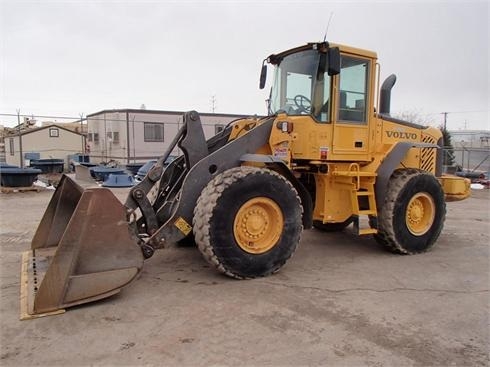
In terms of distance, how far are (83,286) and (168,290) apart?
0.91 meters

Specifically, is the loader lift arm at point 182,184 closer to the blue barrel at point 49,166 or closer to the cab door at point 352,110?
the cab door at point 352,110

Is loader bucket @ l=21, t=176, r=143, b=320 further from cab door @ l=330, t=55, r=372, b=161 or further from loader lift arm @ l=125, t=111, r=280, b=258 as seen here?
cab door @ l=330, t=55, r=372, b=161

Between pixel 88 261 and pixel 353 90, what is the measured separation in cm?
394

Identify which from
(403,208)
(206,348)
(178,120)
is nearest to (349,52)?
(403,208)

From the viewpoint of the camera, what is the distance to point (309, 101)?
554cm

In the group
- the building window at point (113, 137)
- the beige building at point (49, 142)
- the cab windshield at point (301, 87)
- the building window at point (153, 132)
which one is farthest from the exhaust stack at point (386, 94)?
the beige building at point (49, 142)

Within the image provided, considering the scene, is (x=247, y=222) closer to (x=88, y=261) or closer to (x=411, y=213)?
(x=88, y=261)

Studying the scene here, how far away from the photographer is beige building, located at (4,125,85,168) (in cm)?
2838

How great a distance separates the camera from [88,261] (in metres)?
3.89

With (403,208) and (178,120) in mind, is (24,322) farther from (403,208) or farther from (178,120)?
(178,120)

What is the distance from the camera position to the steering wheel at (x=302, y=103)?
5543mm

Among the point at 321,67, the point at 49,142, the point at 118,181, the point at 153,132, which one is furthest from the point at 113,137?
the point at 321,67

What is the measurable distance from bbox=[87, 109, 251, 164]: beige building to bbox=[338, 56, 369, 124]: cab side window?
640 inches

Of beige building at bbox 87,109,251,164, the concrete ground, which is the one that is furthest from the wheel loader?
beige building at bbox 87,109,251,164
